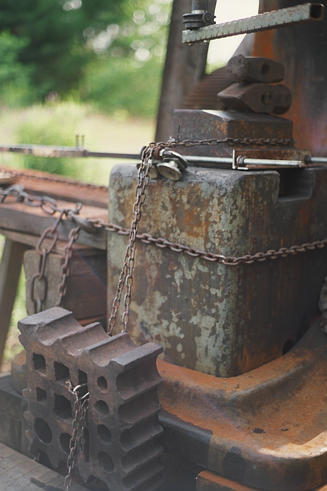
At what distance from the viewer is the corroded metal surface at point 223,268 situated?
2213 mm

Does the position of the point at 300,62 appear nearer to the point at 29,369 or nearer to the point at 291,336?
the point at 291,336

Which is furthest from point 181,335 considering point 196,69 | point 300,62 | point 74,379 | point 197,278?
point 196,69

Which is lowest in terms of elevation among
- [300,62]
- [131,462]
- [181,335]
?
[131,462]

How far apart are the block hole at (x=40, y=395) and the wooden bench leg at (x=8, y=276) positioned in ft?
5.16

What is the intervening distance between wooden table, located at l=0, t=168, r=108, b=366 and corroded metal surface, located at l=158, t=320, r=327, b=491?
2.84ft

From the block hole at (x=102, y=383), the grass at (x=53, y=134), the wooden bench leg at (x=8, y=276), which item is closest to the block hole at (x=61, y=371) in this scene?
the block hole at (x=102, y=383)

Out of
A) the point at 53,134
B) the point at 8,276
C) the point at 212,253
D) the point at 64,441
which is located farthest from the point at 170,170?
the point at 53,134

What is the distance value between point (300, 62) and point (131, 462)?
6.74ft

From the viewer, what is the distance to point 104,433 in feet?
6.76

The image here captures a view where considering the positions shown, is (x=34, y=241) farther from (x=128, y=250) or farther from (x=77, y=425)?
(x=77, y=425)

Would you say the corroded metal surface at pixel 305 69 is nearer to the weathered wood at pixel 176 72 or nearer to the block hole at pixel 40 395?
the weathered wood at pixel 176 72

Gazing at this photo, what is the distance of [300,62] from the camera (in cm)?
305

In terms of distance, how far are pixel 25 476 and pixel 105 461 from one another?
0.38 m

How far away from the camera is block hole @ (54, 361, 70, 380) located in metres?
2.15
